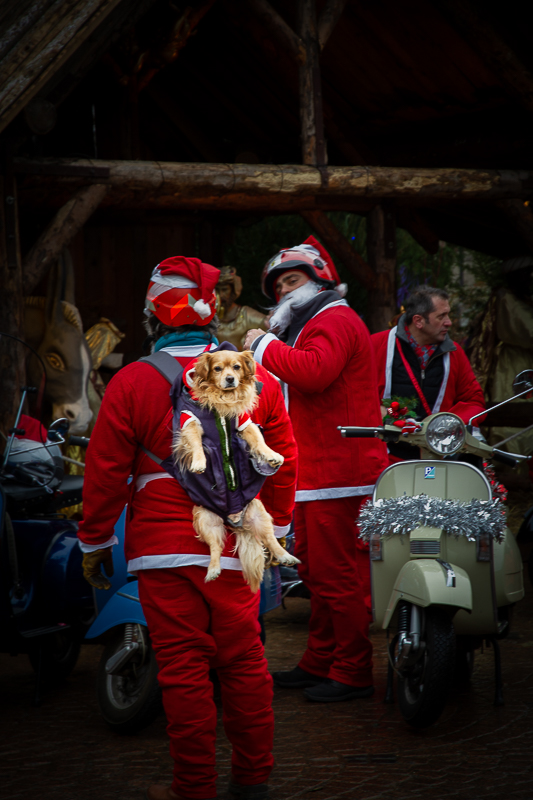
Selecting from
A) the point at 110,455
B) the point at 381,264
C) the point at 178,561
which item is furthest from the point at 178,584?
the point at 381,264

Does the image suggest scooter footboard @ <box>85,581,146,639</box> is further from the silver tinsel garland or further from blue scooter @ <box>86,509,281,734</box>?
the silver tinsel garland

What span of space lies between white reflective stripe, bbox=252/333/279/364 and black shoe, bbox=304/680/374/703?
1.42 meters

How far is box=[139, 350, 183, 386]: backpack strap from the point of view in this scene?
277cm

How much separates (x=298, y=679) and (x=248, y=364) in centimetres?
198

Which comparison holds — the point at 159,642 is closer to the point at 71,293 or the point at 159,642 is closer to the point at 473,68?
the point at 71,293

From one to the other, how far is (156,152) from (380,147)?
257 cm

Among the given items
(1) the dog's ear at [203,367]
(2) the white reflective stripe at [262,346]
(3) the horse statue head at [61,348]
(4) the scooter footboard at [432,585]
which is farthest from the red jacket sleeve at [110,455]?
(3) the horse statue head at [61,348]

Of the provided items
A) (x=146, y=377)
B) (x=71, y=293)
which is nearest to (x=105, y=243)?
(x=71, y=293)

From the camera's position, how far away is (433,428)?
373 cm

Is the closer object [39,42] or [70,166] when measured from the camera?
[39,42]

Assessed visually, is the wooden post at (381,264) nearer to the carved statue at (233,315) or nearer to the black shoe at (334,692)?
the carved statue at (233,315)

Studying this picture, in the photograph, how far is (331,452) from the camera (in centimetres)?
391

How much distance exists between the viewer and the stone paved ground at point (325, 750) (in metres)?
3.01

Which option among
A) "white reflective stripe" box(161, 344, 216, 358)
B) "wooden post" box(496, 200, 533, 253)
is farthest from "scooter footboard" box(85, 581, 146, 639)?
"wooden post" box(496, 200, 533, 253)
